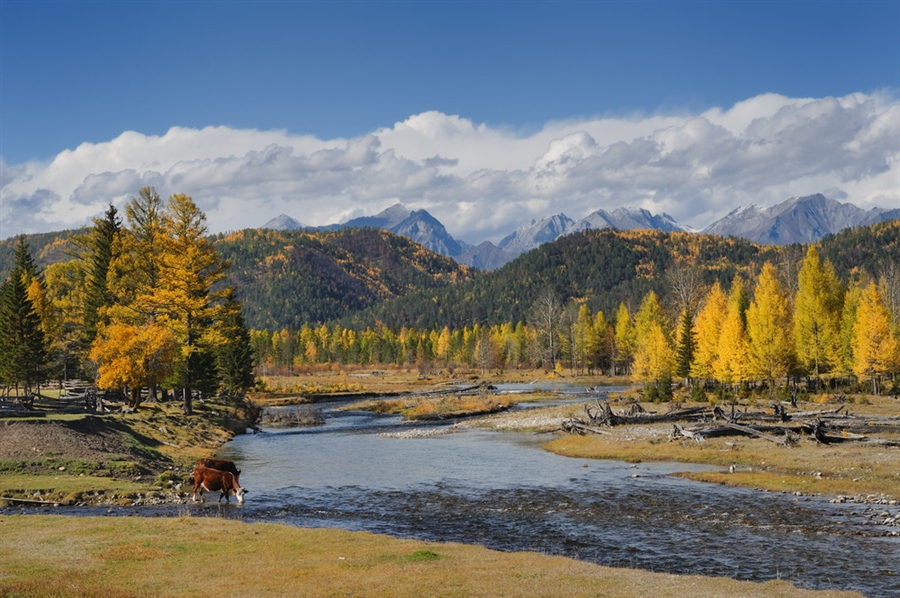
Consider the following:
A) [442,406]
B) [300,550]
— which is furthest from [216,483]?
[442,406]

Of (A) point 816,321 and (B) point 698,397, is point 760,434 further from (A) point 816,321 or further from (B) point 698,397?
(A) point 816,321

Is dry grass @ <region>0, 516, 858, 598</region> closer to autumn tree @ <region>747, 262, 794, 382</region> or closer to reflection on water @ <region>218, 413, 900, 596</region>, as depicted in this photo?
reflection on water @ <region>218, 413, 900, 596</region>

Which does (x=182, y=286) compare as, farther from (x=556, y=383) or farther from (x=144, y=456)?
(x=556, y=383)

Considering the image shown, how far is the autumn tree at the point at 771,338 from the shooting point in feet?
255

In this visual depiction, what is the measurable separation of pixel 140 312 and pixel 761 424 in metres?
53.1

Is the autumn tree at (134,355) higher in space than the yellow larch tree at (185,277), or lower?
lower

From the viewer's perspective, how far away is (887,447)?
1630 inches

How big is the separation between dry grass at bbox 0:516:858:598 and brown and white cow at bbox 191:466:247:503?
24.6 ft

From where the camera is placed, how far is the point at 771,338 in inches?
3073

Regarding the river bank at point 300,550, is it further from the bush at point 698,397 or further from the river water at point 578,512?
the bush at point 698,397

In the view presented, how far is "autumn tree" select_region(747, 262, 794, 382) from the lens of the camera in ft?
255

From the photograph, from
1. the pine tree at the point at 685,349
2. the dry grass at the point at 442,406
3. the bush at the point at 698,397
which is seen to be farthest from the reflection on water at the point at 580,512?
the pine tree at the point at 685,349

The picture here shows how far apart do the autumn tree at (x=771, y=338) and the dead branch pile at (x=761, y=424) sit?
52.0ft

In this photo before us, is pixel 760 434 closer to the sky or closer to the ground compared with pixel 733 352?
closer to the ground
